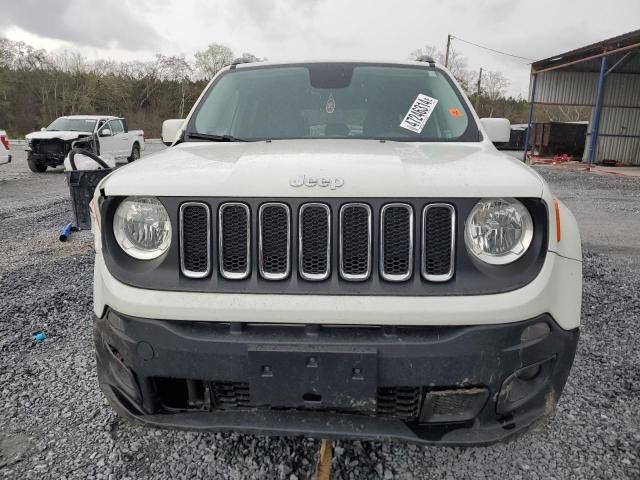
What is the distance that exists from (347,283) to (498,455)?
1.20 metres

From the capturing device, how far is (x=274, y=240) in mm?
1717

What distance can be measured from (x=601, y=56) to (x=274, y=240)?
2076cm

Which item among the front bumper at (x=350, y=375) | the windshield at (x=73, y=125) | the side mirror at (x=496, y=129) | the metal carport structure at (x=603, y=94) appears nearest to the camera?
the front bumper at (x=350, y=375)

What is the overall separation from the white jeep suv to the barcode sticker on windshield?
1054 millimetres

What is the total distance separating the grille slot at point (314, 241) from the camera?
5.54 feet

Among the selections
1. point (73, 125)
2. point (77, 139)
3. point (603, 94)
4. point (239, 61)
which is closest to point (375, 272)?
point (239, 61)

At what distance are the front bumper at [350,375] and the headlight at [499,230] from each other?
245mm

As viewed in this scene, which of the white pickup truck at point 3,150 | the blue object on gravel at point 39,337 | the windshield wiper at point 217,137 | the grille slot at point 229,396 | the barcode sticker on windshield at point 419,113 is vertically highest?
the barcode sticker on windshield at point 419,113

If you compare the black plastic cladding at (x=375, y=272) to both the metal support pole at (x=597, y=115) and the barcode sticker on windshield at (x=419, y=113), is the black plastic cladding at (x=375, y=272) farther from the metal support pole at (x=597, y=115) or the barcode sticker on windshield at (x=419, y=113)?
the metal support pole at (x=597, y=115)

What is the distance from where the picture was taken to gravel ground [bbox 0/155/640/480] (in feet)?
6.95

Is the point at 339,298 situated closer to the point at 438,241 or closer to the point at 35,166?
the point at 438,241

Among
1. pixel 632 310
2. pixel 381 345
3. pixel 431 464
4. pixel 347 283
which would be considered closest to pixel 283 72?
pixel 347 283

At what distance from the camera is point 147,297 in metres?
1.73

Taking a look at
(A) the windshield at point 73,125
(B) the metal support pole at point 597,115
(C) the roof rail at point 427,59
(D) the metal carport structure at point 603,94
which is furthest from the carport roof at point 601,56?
(A) the windshield at point 73,125
